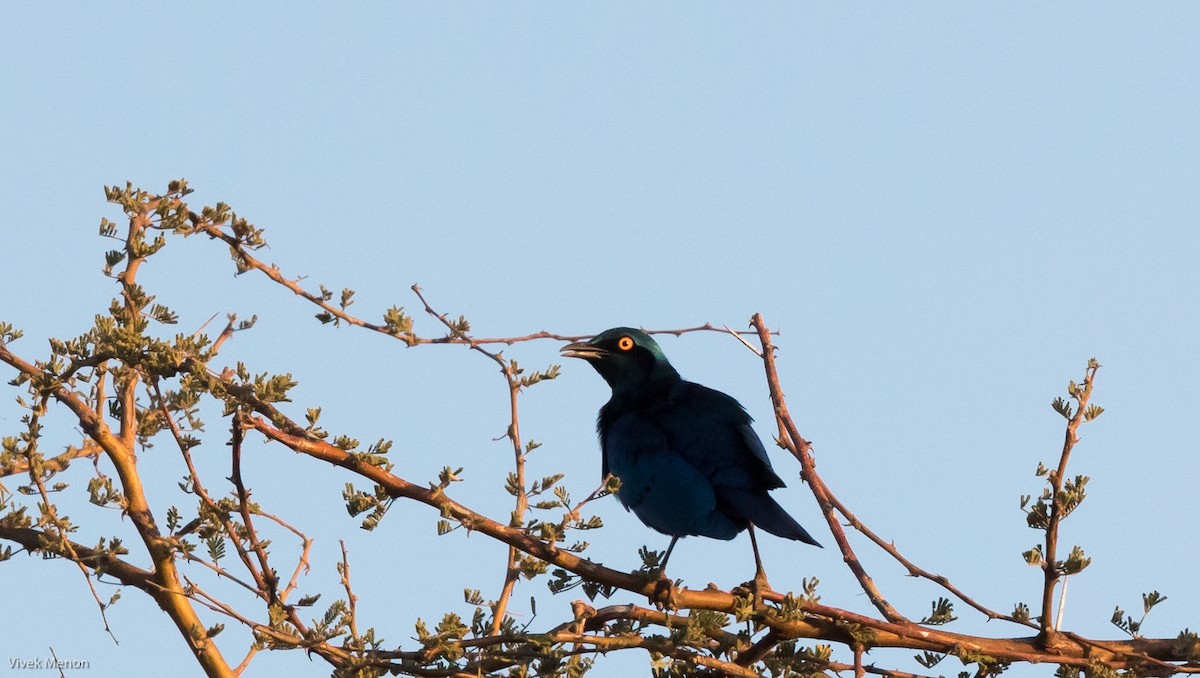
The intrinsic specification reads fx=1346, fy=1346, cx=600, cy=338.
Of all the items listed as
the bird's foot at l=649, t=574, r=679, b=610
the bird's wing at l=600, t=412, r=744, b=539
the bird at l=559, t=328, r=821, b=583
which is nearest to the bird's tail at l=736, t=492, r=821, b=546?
the bird at l=559, t=328, r=821, b=583

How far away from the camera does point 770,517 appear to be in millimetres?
5527

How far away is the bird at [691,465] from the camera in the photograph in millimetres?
5773

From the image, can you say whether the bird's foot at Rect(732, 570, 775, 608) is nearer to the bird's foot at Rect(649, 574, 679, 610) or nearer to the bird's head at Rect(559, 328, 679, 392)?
the bird's foot at Rect(649, 574, 679, 610)

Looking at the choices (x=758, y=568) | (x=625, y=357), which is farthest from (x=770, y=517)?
(x=625, y=357)

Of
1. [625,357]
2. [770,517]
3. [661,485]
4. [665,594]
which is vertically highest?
[625,357]

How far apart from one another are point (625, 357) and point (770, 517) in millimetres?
2024

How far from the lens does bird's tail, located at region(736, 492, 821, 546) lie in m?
5.39

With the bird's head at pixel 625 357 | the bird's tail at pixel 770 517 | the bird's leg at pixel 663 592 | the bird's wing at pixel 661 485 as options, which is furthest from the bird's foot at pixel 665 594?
the bird's head at pixel 625 357

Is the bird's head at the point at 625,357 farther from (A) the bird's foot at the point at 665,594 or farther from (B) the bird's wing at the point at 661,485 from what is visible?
(A) the bird's foot at the point at 665,594

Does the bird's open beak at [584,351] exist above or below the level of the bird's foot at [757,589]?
above

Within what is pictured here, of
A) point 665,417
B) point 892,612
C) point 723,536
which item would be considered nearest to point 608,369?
point 665,417

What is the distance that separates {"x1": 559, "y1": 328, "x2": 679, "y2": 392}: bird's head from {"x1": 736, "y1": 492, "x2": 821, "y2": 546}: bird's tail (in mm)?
1537

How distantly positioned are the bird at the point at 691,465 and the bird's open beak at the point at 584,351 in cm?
59

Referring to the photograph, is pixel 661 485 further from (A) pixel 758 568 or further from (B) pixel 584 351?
(B) pixel 584 351
